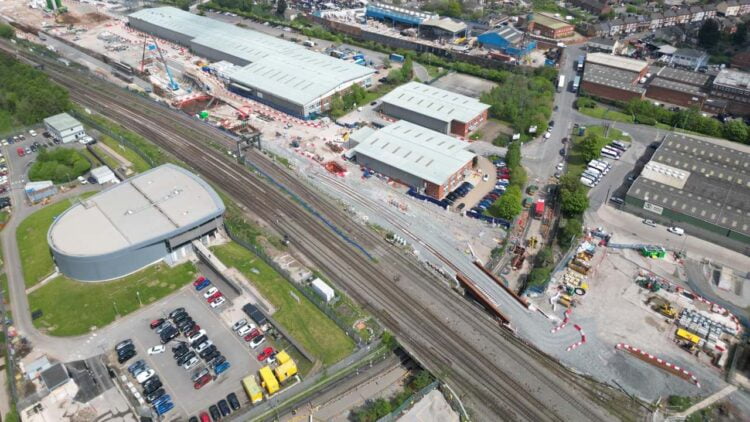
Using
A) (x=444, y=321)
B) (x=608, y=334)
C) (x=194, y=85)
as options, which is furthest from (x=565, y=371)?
(x=194, y=85)

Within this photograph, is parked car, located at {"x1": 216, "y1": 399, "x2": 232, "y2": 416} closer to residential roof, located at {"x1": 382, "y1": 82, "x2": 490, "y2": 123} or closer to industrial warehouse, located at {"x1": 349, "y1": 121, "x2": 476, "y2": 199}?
industrial warehouse, located at {"x1": 349, "y1": 121, "x2": 476, "y2": 199}

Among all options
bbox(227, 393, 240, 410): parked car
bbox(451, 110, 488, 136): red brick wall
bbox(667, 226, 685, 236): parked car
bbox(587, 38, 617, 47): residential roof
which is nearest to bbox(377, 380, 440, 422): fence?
bbox(227, 393, 240, 410): parked car

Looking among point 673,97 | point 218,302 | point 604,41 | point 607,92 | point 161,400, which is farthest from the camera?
point 604,41

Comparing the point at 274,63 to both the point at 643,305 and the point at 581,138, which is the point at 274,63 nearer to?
the point at 581,138

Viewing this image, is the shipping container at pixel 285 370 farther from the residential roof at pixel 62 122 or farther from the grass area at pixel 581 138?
the residential roof at pixel 62 122

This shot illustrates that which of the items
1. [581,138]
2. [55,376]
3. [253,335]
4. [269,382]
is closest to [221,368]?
[253,335]

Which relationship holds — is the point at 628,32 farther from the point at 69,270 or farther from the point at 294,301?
the point at 69,270
